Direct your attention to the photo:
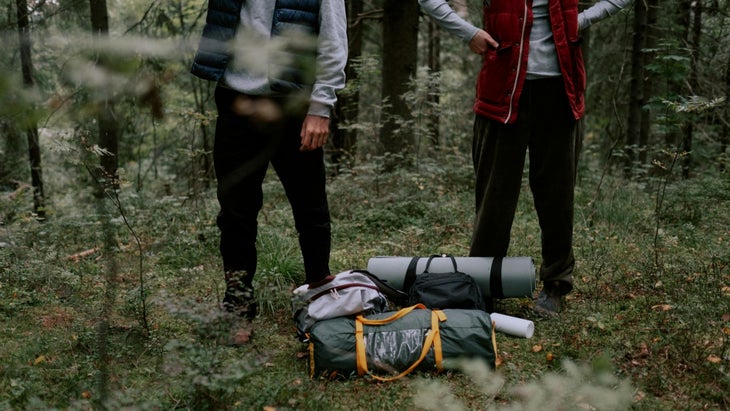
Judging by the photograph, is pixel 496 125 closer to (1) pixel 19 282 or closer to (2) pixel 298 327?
(2) pixel 298 327

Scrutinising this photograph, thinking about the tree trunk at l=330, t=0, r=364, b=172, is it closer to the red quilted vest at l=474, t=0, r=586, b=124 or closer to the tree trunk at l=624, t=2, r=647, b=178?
the tree trunk at l=624, t=2, r=647, b=178

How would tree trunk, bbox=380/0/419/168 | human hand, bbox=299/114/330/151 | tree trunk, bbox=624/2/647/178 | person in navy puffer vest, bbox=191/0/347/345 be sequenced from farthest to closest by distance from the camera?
tree trunk, bbox=624/2/647/178 < tree trunk, bbox=380/0/419/168 < human hand, bbox=299/114/330/151 < person in navy puffer vest, bbox=191/0/347/345

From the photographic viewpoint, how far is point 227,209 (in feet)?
9.93

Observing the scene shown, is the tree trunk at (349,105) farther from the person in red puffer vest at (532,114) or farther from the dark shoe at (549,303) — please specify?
the dark shoe at (549,303)

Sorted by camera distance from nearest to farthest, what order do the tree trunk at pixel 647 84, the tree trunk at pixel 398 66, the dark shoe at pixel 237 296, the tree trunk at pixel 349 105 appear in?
the dark shoe at pixel 237 296, the tree trunk at pixel 398 66, the tree trunk at pixel 349 105, the tree trunk at pixel 647 84

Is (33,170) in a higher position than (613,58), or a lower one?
lower

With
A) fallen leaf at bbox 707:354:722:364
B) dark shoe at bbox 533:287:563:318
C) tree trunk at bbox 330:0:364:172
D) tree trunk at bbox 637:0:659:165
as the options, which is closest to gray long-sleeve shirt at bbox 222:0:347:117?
dark shoe at bbox 533:287:563:318

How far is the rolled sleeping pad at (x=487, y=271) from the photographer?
345cm

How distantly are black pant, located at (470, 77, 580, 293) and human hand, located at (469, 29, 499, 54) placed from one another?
0.96 feet

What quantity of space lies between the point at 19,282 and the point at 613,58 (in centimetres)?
1040

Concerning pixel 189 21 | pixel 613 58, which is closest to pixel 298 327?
pixel 613 58

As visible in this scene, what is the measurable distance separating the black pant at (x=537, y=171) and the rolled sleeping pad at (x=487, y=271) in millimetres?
140

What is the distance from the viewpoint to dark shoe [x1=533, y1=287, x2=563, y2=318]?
3.42m

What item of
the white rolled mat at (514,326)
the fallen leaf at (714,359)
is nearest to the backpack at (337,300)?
the white rolled mat at (514,326)
